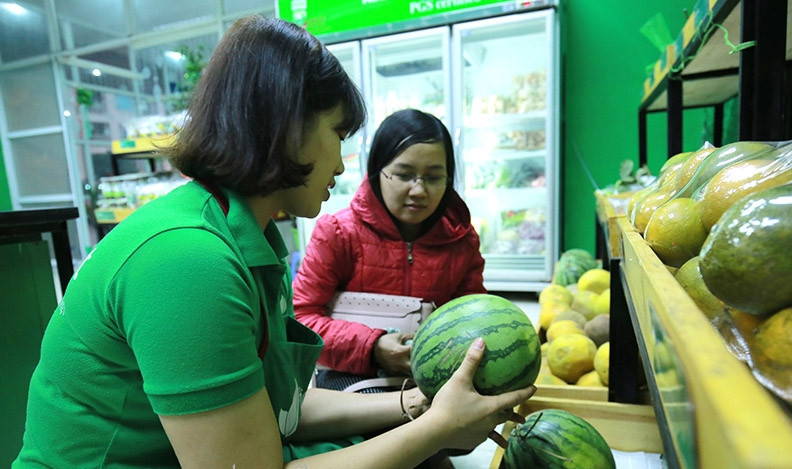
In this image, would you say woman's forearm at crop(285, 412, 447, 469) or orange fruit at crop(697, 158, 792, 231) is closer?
orange fruit at crop(697, 158, 792, 231)

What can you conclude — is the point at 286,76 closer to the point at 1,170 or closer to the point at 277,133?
the point at 277,133

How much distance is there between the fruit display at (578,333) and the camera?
4.98 ft

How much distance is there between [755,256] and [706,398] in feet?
0.58

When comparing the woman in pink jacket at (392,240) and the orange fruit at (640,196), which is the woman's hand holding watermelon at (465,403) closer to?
the orange fruit at (640,196)

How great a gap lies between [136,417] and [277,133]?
0.55 metres

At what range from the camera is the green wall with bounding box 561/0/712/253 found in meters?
3.81

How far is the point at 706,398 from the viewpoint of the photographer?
249 millimetres

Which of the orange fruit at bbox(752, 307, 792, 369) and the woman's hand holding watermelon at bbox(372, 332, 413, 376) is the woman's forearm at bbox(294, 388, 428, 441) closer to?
the woman's hand holding watermelon at bbox(372, 332, 413, 376)

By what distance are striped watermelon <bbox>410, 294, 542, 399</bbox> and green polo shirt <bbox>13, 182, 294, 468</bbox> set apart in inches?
13.7

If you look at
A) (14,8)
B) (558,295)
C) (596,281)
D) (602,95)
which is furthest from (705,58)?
(14,8)

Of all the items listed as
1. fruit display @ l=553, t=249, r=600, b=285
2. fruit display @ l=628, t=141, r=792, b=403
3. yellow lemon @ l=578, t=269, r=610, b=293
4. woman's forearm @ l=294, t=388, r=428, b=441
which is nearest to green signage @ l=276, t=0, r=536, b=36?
fruit display @ l=553, t=249, r=600, b=285

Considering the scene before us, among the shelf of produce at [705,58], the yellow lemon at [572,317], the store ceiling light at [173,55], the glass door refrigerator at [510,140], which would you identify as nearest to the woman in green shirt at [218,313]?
the shelf of produce at [705,58]

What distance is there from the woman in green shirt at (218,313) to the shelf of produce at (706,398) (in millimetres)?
479

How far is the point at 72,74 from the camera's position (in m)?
6.41
